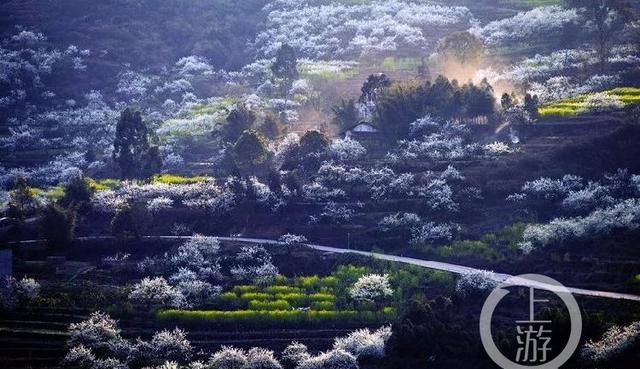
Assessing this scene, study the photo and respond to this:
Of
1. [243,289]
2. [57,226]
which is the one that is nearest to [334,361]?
[243,289]

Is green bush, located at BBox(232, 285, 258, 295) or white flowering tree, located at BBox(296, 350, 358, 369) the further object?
green bush, located at BBox(232, 285, 258, 295)

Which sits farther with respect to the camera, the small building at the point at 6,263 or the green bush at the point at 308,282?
the small building at the point at 6,263

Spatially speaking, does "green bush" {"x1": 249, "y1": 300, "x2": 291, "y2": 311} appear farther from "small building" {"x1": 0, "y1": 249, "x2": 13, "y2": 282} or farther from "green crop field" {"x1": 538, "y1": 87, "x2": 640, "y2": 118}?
"green crop field" {"x1": 538, "y1": 87, "x2": 640, "y2": 118}

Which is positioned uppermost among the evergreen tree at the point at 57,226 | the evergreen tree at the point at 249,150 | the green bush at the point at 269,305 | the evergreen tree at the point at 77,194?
the evergreen tree at the point at 249,150

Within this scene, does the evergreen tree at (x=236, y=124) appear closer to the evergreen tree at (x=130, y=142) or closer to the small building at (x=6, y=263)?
the evergreen tree at (x=130, y=142)

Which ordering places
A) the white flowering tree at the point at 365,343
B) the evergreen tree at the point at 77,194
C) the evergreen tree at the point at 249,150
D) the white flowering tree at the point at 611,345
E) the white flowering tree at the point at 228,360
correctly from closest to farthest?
1. the white flowering tree at the point at 611,345
2. the white flowering tree at the point at 228,360
3. the white flowering tree at the point at 365,343
4. the evergreen tree at the point at 77,194
5. the evergreen tree at the point at 249,150

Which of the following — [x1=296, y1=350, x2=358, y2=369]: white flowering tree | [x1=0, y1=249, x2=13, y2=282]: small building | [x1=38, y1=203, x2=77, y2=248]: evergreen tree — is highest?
[x1=38, y1=203, x2=77, y2=248]: evergreen tree

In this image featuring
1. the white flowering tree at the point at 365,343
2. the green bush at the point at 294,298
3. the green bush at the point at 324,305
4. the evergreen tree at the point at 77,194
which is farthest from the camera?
the evergreen tree at the point at 77,194

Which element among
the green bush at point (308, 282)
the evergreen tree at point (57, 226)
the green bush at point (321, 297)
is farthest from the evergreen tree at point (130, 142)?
the green bush at point (321, 297)

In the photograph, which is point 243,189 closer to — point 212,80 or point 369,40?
point 212,80

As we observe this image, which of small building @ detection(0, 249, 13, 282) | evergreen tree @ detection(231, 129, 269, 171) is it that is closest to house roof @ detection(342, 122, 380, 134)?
evergreen tree @ detection(231, 129, 269, 171)

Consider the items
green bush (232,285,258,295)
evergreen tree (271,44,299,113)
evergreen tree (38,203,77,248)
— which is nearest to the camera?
green bush (232,285,258,295)
